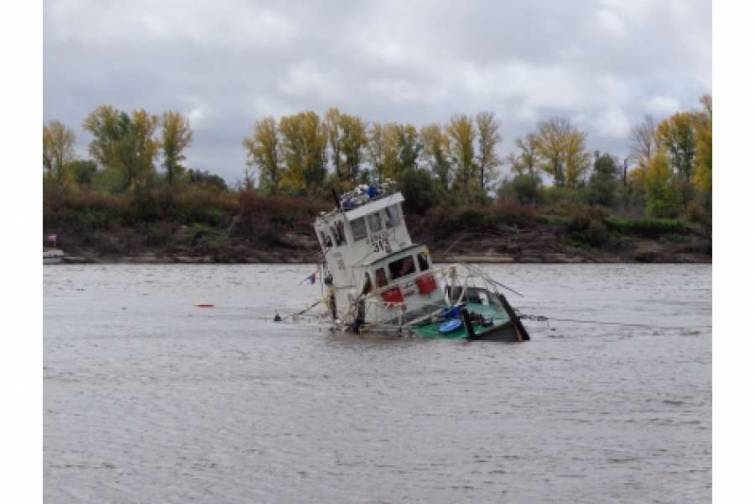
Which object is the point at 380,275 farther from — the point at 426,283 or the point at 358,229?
the point at 358,229

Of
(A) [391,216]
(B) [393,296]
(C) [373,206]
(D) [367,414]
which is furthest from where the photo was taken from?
(A) [391,216]

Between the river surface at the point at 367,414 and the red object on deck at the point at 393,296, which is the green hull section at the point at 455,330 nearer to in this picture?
the river surface at the point at 367,414

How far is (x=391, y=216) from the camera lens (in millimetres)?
36781

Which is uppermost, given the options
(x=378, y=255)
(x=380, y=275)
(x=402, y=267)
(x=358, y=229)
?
(x=358, y=229)

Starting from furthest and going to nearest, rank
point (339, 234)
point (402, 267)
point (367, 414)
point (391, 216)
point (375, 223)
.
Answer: point (339, 234)
point (391, 216)
point (375, 223)
point (402, 267)
point (367, 414)

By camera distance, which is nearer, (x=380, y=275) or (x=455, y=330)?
(x=455, y=330)

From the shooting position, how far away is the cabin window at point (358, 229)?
120 ft

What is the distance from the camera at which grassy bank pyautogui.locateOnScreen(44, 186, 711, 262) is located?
9706 cm

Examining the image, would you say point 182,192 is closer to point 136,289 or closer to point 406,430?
point 136,289

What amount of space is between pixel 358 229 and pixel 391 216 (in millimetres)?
1104

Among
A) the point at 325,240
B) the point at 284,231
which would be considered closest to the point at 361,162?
the point at 284,231

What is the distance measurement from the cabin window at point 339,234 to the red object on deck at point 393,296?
2.39m

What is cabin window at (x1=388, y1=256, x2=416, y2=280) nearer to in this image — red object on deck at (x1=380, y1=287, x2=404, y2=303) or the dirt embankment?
red object on deck at (x1=380, y1=287, x2=404, y2=303)
